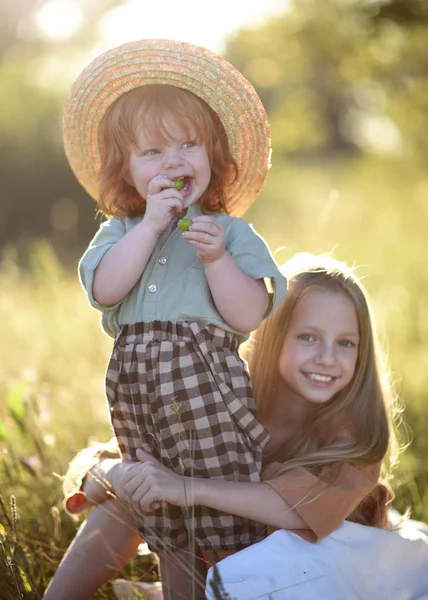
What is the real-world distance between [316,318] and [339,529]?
67 centimetres

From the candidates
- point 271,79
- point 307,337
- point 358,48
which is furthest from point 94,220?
point 307,337

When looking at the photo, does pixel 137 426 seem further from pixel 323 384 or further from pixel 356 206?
pixel 356 206

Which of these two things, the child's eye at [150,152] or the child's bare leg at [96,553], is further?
the child's bare leg at [96,553]

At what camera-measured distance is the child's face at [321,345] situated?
102 inches

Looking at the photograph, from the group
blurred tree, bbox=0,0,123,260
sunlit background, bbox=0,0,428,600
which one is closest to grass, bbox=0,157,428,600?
sunlit background, bbox=0,0,428,600

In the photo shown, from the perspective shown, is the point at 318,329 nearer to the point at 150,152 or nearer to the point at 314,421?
the point at 314,421

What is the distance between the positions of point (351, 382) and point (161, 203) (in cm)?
97

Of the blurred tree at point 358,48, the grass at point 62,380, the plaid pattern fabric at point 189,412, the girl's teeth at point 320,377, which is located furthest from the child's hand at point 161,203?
the blurred tree at point 358,48

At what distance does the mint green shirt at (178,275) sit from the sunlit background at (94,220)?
2.18 feet

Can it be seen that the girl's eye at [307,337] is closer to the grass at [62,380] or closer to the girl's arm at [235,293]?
the girl's arm at [235,293]

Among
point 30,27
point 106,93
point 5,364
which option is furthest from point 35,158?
point 106,93

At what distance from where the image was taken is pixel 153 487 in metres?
2.20

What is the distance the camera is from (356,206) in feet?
46.9

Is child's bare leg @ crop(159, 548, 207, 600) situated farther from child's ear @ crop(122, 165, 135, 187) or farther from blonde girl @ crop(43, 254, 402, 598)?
child's ear @ crop(122, 165, 135, 187)
